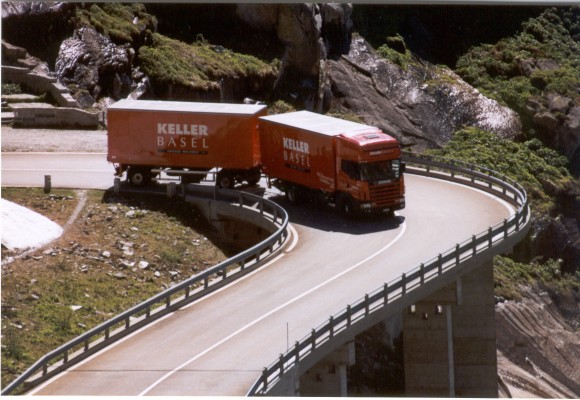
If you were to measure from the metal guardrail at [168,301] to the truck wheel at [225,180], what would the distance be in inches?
30.8

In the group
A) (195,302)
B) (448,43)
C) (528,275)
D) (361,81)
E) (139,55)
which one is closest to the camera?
(195,302)

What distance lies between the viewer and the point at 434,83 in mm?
82438

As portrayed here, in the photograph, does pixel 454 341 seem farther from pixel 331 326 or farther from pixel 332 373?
pixel 331 326

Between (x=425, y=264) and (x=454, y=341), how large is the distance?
19.1 feet

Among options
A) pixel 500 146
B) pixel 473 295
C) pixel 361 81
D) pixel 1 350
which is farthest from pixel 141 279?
pixel 361 81

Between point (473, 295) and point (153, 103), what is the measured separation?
16.5m

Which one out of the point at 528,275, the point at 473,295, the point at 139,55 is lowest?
the point at 528,275

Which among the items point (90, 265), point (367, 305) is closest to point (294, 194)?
point (90, 265)

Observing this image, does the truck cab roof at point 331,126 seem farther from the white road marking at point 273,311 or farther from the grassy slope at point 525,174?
the grassy slope at point 525,174

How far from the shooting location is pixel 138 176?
172 ft

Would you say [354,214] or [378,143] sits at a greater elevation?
[378,143]

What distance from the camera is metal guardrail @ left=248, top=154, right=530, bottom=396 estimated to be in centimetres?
3422

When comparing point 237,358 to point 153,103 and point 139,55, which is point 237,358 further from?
point 139,55

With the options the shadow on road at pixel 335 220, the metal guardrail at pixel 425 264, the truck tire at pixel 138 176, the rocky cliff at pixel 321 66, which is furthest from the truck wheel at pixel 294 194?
the rocky cliff at pixel 321 66
